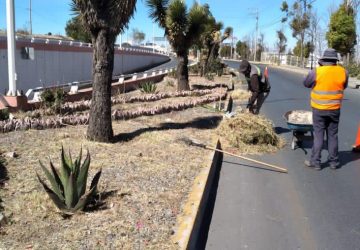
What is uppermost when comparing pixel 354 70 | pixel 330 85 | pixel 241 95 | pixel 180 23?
pixel 180 23

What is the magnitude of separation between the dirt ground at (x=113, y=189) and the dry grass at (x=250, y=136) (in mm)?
488

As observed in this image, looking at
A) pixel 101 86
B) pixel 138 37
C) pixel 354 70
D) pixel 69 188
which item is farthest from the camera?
pixel 138 37

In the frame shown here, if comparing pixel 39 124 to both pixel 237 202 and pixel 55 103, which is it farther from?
pixel 237 202

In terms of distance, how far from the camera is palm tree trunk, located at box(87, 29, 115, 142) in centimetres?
866

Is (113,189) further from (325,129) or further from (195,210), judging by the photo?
(325,129)

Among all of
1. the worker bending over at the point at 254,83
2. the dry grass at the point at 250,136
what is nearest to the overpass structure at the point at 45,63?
the worker bending over at the point at 254,83

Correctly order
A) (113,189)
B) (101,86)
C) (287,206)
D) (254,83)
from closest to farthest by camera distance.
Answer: (113,189), (287,206), (101,86), (254,83)

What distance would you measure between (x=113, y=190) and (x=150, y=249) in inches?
67.4

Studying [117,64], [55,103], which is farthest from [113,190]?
[117,64]

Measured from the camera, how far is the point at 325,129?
8.02 m

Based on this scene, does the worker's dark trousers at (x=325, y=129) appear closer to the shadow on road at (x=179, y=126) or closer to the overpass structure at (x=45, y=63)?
the shadow on road at (x=179, y=126)

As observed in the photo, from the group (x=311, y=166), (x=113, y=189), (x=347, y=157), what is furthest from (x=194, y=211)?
(x=347, y=157)

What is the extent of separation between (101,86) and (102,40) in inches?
33.2

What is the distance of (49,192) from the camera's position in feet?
16.5
